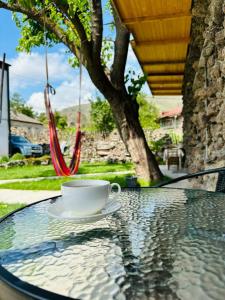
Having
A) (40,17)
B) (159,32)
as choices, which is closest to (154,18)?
(159,32)

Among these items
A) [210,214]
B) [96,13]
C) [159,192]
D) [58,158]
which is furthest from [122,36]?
[210,214]

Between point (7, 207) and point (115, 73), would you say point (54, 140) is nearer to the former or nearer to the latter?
point (7, 207)

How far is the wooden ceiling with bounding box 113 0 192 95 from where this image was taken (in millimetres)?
3162

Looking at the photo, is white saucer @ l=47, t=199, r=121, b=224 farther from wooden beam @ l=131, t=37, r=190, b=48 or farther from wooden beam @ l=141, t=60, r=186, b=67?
wooden beam @ l=141, t=60, r=186, b=67

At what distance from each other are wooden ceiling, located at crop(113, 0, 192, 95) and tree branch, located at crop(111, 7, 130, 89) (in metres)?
0.20

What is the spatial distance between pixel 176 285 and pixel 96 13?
4.12 metres

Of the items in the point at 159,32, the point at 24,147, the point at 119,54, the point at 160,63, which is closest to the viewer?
the point at 159,32

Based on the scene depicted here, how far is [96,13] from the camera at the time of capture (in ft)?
13.5

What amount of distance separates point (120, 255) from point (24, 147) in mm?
13531

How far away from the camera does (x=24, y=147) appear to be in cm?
1366

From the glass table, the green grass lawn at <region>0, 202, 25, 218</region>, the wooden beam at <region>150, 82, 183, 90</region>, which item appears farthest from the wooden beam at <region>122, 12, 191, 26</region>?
the wooden beam at <region>150, 82, 183, 90</region>

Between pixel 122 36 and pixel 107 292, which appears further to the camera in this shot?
pixel 122 36

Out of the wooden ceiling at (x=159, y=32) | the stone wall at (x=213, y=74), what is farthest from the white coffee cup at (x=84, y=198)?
the wooden ceiling at (x=159, y=32)

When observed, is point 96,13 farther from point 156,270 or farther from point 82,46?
point 156,270
